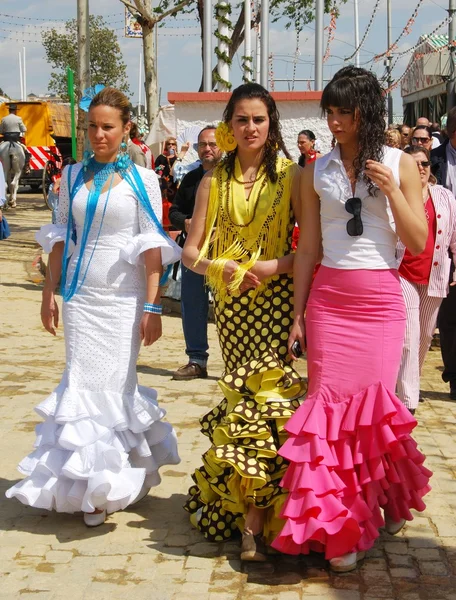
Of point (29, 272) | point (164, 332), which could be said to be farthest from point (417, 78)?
point (164, 332)

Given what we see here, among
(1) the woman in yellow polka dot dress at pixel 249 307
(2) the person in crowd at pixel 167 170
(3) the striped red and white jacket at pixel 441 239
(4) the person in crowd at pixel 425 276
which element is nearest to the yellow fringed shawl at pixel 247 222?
(1) the woman in yellow polka dot dress at pixel 249 307

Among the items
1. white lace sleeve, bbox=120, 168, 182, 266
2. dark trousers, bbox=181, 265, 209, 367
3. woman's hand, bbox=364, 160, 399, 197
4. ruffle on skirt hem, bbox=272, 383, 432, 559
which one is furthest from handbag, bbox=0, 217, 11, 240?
woman's hand, bbox=364, 160, 399, 197

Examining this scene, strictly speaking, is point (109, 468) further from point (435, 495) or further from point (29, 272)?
point (29, 272)

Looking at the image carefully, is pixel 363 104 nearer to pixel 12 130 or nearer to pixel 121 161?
pixel 121 161

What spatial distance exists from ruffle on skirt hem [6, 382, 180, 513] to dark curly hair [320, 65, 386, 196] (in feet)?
5.46

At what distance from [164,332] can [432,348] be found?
2886 mm

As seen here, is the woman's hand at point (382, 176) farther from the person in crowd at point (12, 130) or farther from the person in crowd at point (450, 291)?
the person in crowd at point (12, 130)

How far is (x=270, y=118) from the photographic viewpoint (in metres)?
4.68

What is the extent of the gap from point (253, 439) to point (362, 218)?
1083 millimetres

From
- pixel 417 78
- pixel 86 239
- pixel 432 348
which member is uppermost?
pixel 417 78

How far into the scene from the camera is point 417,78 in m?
29.0

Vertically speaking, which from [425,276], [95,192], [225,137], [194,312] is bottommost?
[194,312]

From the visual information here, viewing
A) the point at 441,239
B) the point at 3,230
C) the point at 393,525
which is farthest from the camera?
the point at 3,230

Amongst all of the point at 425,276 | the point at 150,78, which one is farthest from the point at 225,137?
the point at 150,78
